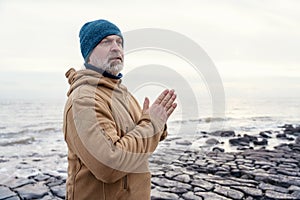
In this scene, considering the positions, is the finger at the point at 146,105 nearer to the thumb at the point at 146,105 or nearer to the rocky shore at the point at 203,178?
the thumb at the point at 146,105

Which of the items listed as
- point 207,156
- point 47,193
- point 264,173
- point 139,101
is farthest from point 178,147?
point 139,101

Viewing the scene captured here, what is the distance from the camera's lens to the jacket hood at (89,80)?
189 centimetres

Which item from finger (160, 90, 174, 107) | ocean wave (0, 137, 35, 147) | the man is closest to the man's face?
the man

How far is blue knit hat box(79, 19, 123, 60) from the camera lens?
7.04 feet

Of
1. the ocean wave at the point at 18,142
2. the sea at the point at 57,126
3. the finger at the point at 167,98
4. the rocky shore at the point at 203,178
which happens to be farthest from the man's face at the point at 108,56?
the ocean wave at the point at 18,142

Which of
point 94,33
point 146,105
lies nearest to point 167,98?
point 146,105

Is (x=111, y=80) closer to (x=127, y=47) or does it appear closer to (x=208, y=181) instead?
(x=127, y=47)

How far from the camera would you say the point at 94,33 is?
2.17 meters

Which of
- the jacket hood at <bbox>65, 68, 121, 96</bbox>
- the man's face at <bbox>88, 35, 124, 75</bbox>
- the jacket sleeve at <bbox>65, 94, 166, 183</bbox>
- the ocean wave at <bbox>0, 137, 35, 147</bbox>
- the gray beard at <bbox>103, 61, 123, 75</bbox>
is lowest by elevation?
the ocean wave at <bbox>0, 137, 35, 147</bbox>

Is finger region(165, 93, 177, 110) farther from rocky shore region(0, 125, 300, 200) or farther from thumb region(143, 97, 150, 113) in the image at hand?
rocky shore region(0, 125, 300, 200)

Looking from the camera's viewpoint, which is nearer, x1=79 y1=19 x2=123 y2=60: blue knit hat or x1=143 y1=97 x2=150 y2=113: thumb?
x1=143 y1=97 x2=150 y2=113: thumb

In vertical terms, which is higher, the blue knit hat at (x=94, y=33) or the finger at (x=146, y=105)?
the blue knit hat at (x=94, y=33)

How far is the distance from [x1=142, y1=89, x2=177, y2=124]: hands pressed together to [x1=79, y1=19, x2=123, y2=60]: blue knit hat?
622 millimetres

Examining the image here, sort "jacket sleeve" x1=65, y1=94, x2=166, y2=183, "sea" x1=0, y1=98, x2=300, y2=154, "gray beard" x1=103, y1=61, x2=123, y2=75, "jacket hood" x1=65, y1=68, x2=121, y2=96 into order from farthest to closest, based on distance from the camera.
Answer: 1. "sea" x1=0, y1=98, x2=300, y2=154
2. "gray beard" x1=103, y1=61, x2=123, y2=75
3. "jacket hood" x1=65, y1=68, x2=121, y2=96
4. "jacket sleeve" x1=65, y1=94, x2=166, y2=183
